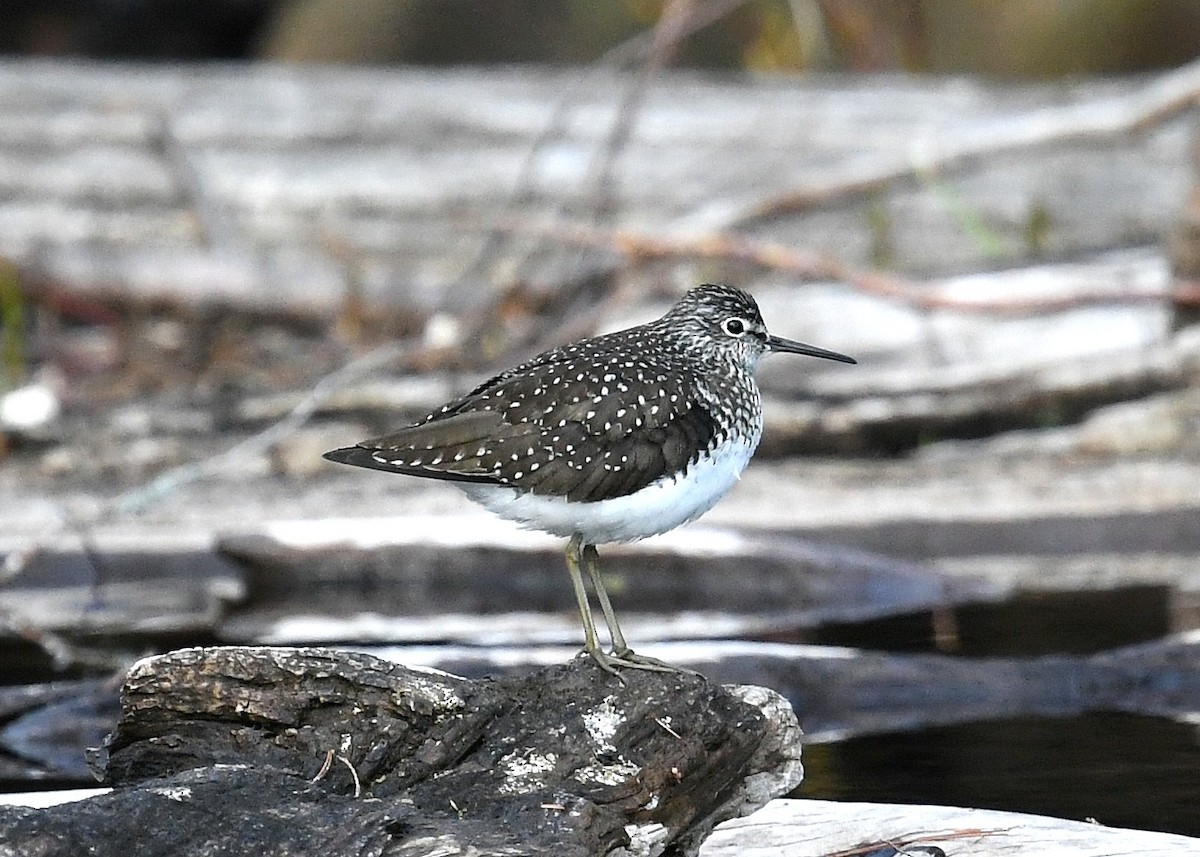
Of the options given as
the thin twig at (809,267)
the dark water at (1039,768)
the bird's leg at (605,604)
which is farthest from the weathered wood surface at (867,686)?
the thin twig at (809,267)

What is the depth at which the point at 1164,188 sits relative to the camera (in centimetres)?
1222

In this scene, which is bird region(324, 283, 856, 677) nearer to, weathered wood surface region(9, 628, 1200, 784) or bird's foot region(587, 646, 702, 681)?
bird's foot region(587, 646, 702, 681)

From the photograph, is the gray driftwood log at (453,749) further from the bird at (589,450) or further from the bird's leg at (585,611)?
the bird at (589,450)

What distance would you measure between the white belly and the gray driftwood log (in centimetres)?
41

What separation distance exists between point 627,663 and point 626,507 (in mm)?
369

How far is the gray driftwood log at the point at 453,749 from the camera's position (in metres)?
3.95

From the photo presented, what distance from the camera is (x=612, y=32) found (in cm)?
1969

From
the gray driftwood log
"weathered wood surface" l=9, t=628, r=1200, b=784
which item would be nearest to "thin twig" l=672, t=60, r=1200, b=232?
"weathered wood surface" l=9, t=628, r=1200, b=784

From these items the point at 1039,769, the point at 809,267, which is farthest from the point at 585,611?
the point at 809,267

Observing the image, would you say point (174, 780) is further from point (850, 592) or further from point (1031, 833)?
point (850, 592)

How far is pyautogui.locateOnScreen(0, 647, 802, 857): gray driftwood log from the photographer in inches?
155

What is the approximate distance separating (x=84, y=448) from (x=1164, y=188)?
21.6ft

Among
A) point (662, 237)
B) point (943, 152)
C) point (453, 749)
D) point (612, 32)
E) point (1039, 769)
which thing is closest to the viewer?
point (453, 749)

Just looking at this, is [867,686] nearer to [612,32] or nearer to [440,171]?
[440,171]
